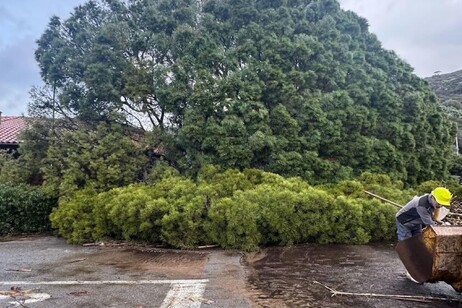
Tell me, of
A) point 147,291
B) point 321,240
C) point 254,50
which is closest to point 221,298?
point 147,291

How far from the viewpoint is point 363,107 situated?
36.8 feet

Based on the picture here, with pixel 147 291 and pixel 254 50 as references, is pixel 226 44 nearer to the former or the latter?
pixel 254 50

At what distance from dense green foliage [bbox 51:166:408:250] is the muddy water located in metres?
0.42

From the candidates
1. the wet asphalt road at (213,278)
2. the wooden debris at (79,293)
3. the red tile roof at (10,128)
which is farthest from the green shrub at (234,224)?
the red tile roof at (10,128)

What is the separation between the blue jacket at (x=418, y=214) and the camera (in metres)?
5.79

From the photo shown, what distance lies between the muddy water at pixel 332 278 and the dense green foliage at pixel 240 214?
0.42 m

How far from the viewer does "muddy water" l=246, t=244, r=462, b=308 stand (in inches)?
200

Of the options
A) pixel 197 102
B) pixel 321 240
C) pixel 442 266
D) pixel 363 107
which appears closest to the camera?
pixel 442 266

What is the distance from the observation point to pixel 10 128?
18.7 metres

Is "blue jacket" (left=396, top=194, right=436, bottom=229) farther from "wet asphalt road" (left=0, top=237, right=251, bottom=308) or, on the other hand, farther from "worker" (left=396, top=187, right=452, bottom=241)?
"wet asphalt road" (left=0, top=237, right=251, bottom=308)

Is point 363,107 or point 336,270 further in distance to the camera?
point 363,107

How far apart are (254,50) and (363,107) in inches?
137

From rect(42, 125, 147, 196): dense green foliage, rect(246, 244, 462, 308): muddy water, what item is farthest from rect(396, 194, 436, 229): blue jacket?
rect(42, 125, 147, 196): dense green foliage

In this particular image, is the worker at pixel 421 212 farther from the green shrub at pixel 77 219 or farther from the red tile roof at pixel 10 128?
the red tile roof at pixel 10 128
